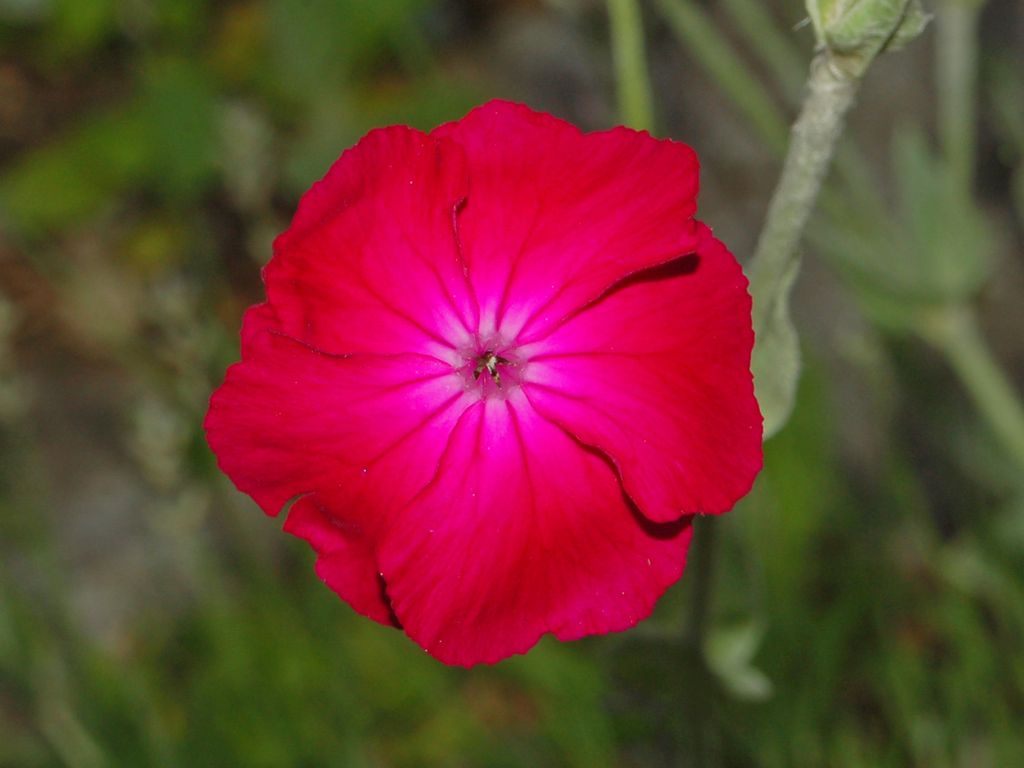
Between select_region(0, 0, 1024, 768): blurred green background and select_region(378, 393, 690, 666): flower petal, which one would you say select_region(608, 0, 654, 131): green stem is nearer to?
Result: select_region(0, 0, 1024, 768): blurred green background

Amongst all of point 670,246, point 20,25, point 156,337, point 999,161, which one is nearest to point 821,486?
point 999,161

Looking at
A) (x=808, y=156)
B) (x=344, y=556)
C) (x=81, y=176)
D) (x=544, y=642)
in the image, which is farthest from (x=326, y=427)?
(x=81, y=176)

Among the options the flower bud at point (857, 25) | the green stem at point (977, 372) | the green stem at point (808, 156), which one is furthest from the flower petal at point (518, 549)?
the green stem at point (977, 372)

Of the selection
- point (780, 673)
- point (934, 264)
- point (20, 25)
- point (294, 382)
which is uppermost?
point (20, 25)

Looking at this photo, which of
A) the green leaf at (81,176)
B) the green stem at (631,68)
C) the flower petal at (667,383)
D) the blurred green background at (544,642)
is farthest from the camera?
the green leaf at (81,176)

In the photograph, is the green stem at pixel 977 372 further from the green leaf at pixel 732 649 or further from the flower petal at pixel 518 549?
the flower petal at pixel 518 549

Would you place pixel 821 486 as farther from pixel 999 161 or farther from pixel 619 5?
pixel 619 5
